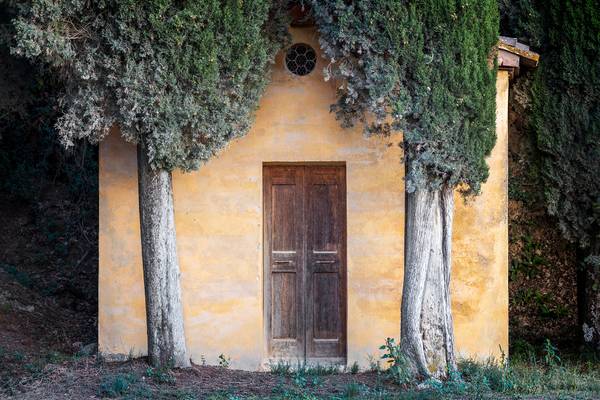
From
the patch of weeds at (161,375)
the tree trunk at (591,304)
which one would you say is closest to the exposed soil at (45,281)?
the patch of weeds at (161,375)

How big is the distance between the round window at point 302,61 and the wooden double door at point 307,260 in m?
1.18

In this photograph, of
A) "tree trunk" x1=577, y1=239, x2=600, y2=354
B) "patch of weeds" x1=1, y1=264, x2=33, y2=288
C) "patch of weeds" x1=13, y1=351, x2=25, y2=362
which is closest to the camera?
"patch of weeds" x1=13, y1=351, x2=25, y2=362

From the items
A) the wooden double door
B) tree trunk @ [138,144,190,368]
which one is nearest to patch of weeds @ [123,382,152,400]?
tree trunk @ [138,144,190,368]

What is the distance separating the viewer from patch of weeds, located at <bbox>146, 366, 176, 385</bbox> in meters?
9.33

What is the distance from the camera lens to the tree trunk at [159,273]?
32.3 ft

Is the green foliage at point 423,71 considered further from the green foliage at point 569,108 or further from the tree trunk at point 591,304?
the tree trunk at point 591,304

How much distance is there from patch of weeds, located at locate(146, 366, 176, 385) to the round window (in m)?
3.90

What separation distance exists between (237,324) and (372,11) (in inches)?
160

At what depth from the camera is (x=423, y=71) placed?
9141mm

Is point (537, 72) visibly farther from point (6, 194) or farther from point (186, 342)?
point (6, 194)

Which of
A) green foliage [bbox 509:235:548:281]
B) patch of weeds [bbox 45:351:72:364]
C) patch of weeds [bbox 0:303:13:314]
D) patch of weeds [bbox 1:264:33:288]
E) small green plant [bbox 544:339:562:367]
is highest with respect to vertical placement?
green foliage [bbox 509:235:548:281]

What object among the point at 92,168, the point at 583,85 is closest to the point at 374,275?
the point at 583,85

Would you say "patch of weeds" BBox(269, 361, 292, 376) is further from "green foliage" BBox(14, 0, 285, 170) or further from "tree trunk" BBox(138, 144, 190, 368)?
"green foliage" BBox(14, 0, 285, 170)

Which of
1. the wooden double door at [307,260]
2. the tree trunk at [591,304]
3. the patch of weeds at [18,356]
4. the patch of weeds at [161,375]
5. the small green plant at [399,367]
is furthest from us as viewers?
the tree trunk at [591,304]
